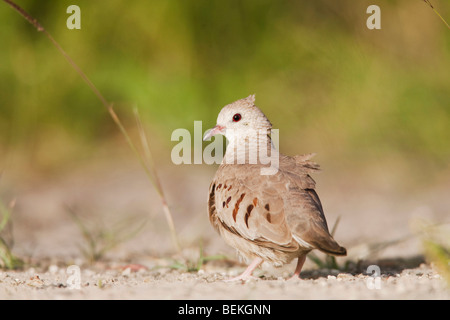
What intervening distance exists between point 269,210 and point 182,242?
201 cm

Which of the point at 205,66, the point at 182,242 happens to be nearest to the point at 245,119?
the point at 182,242

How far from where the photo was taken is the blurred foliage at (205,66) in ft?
25.5

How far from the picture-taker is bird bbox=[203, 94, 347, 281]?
3.53m

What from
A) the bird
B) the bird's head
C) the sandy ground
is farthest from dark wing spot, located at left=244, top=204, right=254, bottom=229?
the bird's head

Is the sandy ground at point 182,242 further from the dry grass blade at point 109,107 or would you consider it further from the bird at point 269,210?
the dry grass blade at point 109,107

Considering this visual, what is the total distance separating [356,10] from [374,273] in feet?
15.7

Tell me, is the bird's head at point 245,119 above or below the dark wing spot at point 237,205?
above

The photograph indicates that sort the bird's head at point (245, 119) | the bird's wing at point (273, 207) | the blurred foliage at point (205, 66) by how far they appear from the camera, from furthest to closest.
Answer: the blurred foliage at point (205, 66) < the bird's head at point (245, 119) < the bird's wing at point (273, 207)

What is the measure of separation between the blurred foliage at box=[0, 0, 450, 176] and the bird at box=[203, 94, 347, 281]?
367cm

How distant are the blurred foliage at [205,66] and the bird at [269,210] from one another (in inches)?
145

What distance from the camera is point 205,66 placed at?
822 cm

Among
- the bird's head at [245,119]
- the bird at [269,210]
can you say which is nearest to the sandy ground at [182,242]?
the bird at [269,210]

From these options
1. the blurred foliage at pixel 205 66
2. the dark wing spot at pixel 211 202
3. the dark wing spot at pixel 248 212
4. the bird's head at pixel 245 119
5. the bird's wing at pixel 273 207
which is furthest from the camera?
the blurred foliage at pixel 205 66

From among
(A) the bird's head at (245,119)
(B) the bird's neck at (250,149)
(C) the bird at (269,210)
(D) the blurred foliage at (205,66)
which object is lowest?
(C) the bird at (269,210)
